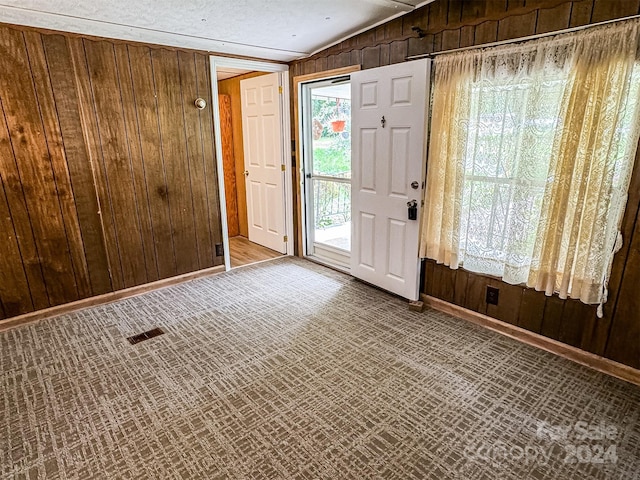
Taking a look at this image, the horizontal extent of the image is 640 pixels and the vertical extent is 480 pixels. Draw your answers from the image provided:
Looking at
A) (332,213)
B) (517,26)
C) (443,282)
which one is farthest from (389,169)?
(332,213)

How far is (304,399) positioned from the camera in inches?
81.9

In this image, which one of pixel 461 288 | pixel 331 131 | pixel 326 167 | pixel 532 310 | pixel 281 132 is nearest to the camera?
pixel 532 310

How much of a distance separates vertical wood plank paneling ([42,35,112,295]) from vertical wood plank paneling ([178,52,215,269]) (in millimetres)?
862

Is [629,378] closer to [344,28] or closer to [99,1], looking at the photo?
[344,28]

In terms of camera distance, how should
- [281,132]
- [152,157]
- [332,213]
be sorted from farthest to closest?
[332,213]
[281,132]
[152,157]

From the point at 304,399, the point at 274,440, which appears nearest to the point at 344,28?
the point at 304,399

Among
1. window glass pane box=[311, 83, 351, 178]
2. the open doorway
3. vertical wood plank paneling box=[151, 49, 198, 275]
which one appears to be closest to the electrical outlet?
the open doorway

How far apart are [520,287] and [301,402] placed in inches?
67.6

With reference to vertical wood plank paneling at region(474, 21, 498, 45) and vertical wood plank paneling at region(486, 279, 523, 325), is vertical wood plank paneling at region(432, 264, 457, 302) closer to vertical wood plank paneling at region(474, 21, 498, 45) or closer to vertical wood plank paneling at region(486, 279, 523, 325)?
vertical wood plank paneling at region(486, 279, 523, 325)

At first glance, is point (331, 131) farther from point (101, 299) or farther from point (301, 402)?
point (301, 402)

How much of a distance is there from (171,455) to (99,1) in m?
2.68

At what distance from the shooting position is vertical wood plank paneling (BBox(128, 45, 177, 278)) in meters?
3.18

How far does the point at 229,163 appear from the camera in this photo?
5.18 metres

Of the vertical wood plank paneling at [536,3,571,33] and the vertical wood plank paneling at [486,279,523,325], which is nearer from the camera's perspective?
the vertical wood plank paneling at [536,3,571,33]
